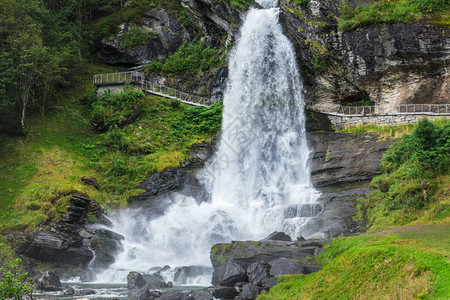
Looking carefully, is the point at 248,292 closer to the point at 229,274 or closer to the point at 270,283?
the point at 270,283

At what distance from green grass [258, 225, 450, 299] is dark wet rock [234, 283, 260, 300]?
811 mm

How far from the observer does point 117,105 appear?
28609 mm

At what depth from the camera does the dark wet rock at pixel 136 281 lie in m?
15.7

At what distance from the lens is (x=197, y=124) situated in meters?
28.3

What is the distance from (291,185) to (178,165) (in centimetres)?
750

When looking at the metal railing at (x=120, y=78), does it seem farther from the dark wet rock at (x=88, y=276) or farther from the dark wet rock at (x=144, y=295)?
the dark wet rock at (x=144, y=295)

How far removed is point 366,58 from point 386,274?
21124 mm

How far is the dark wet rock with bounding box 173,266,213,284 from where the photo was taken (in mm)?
16594

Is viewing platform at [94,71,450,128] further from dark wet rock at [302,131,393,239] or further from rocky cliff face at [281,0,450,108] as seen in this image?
dark wet rock at [302,131,393,239]

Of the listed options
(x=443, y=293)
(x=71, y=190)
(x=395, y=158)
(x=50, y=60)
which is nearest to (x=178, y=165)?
(x=71, y=190)

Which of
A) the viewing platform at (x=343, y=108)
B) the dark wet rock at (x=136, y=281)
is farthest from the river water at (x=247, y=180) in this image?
the viewing platform at (x=343, y=108)

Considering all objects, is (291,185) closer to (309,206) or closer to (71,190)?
(309,206)

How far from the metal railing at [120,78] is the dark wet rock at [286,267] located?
21634mm

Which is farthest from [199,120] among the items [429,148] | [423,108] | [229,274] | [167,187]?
[429,148]
